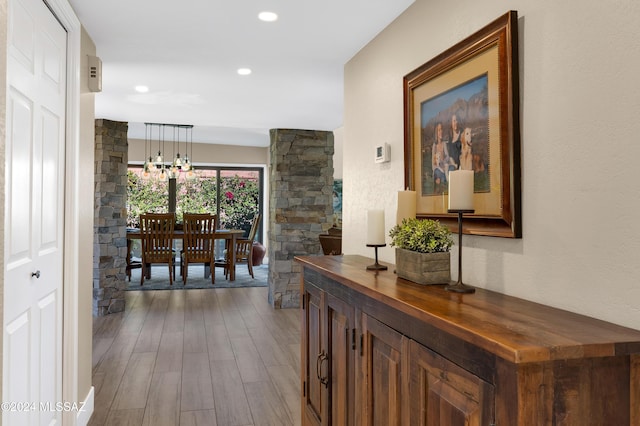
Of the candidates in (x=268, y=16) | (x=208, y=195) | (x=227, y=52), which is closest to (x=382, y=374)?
(x=268, y=16)

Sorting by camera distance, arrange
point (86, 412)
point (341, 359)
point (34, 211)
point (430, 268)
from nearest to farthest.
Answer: point (430, 268) < point (341, 359) < point (34, 211) < point (86, 412)

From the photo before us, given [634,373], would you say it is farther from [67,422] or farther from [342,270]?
[67,422]

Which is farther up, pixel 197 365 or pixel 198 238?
pixel 198 238

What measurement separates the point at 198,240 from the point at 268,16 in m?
5.26

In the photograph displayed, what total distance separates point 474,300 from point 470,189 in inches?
14.2

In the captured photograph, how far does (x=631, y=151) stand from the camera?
3.80ft

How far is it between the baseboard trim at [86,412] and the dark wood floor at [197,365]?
46 millimetres

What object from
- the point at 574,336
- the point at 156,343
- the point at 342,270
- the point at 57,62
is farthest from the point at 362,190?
the point at 156,343

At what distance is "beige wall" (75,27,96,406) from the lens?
268cm

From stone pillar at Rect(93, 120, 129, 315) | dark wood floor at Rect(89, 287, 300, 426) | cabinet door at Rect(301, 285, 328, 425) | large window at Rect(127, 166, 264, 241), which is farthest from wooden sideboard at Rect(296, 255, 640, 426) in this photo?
large window at Rect(127, 166, 264, 241)

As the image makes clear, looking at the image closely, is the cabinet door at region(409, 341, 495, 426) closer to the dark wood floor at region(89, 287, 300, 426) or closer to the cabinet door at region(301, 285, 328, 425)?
the cabinet door at region(301, 285, 328, 425)

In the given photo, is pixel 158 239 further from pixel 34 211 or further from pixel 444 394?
pixel 444 394

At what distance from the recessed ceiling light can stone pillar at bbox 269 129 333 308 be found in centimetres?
332

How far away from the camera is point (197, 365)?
12.1ft
